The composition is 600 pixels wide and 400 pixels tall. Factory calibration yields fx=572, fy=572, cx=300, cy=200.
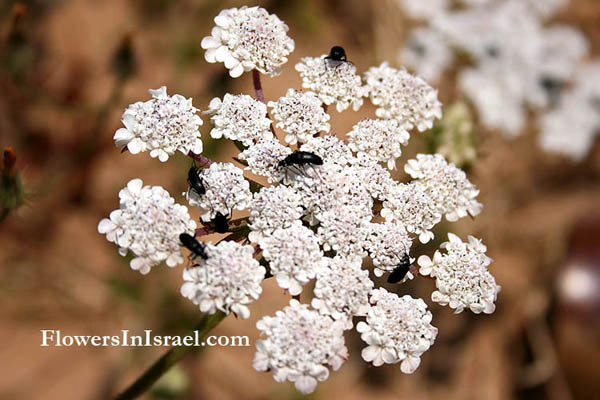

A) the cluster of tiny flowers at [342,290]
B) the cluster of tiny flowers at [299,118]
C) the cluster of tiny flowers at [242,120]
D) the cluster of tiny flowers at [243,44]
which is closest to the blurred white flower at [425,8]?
the cluster of tiny flowers at [243,44]

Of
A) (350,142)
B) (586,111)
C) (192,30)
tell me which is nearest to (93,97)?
(192,30)

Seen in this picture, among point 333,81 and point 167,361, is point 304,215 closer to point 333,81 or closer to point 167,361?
point 333,81

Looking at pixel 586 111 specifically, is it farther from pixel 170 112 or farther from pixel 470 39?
pixel 170 112

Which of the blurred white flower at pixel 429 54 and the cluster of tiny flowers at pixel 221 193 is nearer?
the cluster of tiny flowers at pixel 221 193

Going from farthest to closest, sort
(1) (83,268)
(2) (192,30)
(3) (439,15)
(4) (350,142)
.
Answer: (2) (192,30), (3) (439,15), (1) (83,268), (4) (350,142)

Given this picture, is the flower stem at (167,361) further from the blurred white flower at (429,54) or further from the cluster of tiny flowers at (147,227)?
the blurred white flower at (429,54)

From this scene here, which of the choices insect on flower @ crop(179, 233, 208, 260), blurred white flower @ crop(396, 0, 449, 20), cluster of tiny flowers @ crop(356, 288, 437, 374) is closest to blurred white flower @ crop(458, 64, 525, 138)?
blurred white flower @ crop(396, 0, 449, 20)

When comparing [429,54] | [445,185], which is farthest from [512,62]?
[445,185]
